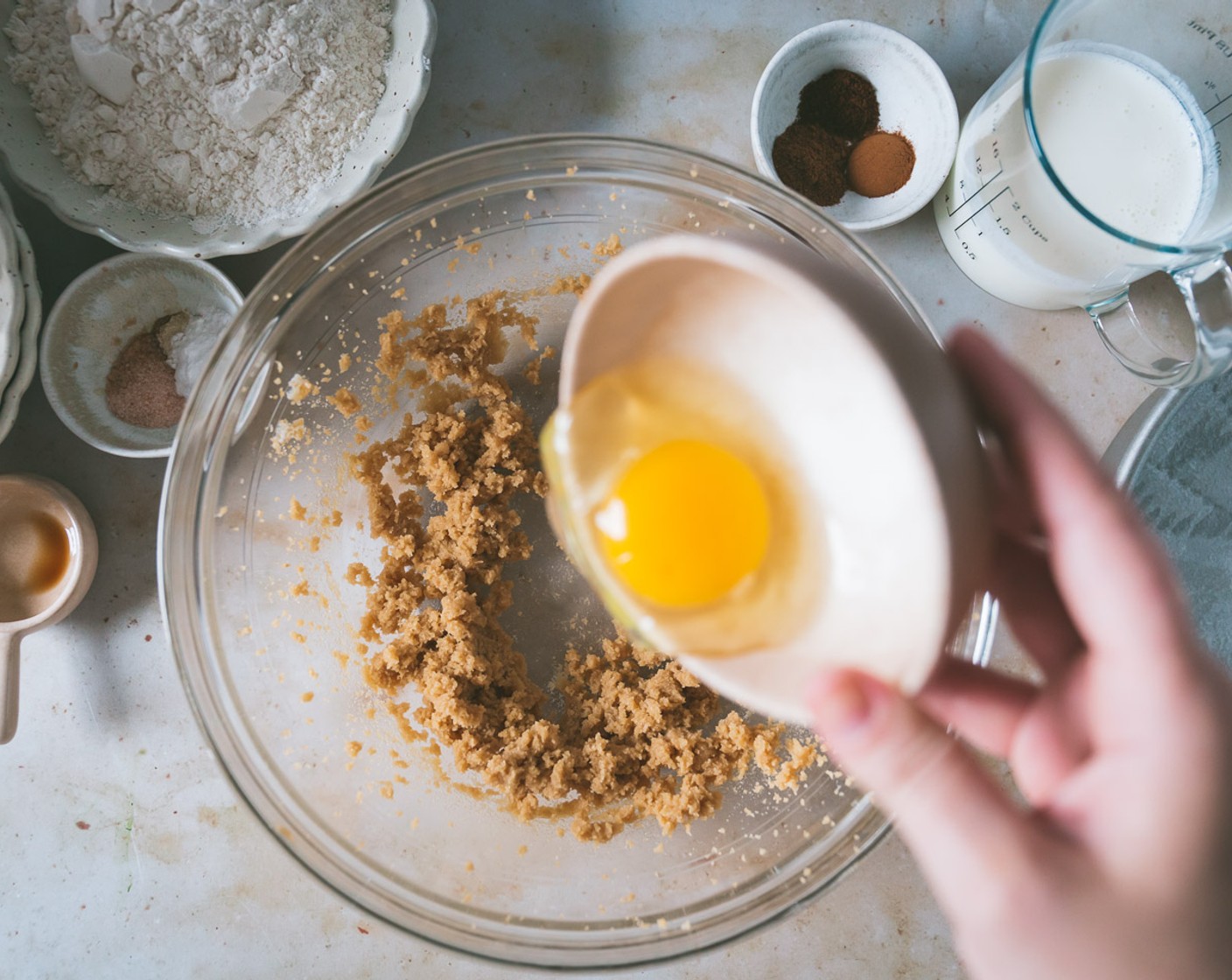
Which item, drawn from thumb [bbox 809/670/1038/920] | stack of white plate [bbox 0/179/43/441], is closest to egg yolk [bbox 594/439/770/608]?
thumb [bbox 809/670/1038/920]

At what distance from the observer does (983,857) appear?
796 mm

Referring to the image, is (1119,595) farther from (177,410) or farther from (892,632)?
(177,410)

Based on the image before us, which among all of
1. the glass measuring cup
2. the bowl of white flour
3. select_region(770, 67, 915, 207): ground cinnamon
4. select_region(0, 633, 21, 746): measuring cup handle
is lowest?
select_region(0, 633, 21, 746): measuring cup handle

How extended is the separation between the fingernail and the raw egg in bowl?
0.04m

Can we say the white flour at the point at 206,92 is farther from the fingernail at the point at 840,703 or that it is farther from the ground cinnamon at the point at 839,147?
the fingernail at the point at 840,703

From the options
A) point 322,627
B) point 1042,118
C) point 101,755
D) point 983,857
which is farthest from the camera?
point 101,755

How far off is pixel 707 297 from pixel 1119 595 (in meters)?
0.51

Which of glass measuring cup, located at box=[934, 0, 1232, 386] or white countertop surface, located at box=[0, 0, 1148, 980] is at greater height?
glass measuring cup, located at box=[934, 0, 1232, 386]

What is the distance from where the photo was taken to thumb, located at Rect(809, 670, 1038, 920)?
0.80 metres

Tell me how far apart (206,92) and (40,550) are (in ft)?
2.65

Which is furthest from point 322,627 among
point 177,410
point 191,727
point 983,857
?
point 983,857

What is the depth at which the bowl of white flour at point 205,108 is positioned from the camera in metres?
1.38

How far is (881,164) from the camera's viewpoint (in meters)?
1.46

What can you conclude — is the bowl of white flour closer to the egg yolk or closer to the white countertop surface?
the white countertop surface
